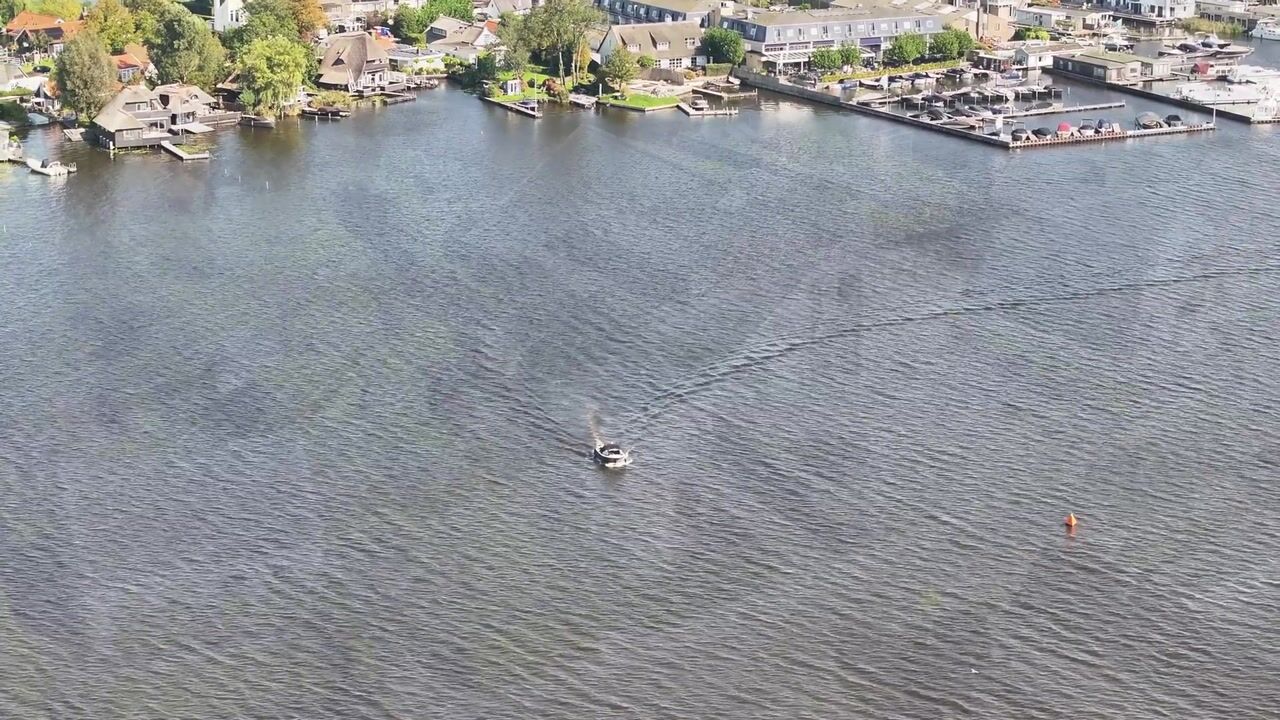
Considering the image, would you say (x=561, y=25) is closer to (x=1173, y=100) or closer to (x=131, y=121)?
(x=131, y=121)

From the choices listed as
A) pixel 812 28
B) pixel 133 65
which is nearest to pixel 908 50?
pixel 812 28

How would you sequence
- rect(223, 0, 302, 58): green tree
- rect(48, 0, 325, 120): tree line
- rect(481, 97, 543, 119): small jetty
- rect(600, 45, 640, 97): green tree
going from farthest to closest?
rect(600, 45, 640, 97): green tree, rect(223, 0, 302, 58): green tree, rect(481, 97, 543, 119): small jetty, rect(48, 0, 325, 120): tree line

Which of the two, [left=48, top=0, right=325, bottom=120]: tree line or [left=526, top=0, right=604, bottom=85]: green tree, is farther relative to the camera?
[left=526, top=0, right=604, bottom=85]: green tree

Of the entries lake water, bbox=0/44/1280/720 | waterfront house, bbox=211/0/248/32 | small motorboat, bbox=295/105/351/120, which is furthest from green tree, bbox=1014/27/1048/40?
waterfront house, bbox=211/0/248/32

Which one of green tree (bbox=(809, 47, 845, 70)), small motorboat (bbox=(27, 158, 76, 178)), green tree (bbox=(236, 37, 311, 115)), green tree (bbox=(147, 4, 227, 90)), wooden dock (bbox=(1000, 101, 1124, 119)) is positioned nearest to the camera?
small motorboat (bbox=(27, 158, 76, 178))

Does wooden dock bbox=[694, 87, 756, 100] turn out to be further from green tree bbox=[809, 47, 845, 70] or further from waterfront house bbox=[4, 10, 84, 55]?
waterfront house bbox=[4, 10, 84, 55]

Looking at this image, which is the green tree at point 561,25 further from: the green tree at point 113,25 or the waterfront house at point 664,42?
the green tree at point 113,25
